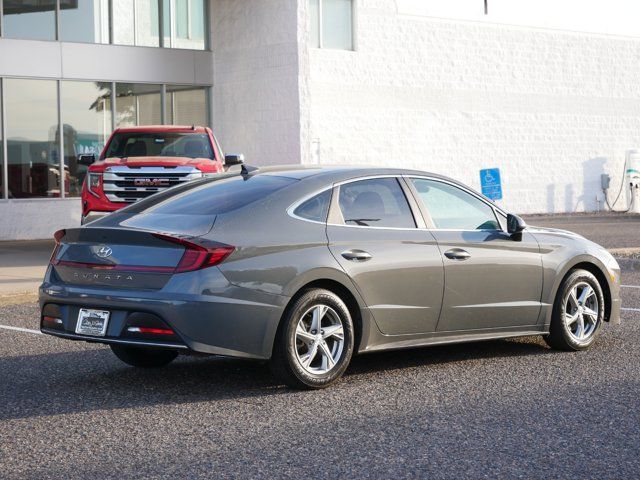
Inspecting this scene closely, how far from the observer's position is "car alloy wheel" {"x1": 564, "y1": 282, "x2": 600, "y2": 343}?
9500mm

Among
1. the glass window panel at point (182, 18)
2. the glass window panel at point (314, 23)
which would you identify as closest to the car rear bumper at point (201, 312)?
the glass window panel at point (182, 18)

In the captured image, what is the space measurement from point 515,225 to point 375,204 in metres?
1.23

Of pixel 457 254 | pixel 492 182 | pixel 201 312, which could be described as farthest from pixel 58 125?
pixel 201 312

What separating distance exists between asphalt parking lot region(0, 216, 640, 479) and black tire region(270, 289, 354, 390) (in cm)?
11

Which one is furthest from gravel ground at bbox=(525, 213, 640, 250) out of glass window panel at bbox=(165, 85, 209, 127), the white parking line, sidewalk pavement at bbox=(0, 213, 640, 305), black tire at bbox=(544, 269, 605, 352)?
the white parking line

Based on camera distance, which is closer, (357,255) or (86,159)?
(357,255)

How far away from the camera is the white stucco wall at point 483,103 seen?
30125 millimetres

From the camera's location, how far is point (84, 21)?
83.8 feet

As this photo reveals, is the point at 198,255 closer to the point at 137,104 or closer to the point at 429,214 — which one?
the point at 429,214

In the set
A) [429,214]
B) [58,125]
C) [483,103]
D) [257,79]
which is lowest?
[429,214]

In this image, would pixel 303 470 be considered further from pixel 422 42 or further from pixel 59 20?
pixel 422 42

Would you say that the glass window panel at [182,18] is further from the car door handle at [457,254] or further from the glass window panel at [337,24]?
the car door handle at [457,254]

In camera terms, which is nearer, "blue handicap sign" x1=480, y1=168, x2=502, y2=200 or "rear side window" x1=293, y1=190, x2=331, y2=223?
"rear side window" x1=293, y1=190, x2=331, y2=223

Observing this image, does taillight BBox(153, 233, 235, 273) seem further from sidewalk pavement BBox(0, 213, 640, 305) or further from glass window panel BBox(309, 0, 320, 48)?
glass window panel BBox(309, 0, 320, 48)
